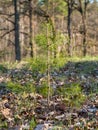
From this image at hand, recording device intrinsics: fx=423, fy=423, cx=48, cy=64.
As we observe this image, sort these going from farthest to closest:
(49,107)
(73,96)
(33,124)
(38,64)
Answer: (73,96), (38,64), (49,107), (33,124)

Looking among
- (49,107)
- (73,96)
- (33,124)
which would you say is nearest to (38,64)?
(49,107)

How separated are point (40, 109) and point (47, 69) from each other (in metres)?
0.79

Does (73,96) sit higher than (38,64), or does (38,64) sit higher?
(38,64)

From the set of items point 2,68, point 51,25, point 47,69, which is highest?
point 51,25

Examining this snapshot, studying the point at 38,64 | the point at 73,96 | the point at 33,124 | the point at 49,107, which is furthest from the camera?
the point at 73,96

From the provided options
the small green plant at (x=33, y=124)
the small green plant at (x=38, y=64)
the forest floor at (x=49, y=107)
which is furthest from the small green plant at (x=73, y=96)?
the small green plant at (x=33, y=124)

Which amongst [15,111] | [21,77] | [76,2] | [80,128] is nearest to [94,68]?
[21,77]

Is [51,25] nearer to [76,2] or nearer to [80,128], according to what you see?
[80,128]

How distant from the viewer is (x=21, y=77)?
12664 millimetres

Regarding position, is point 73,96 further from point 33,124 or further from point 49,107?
point 33,124

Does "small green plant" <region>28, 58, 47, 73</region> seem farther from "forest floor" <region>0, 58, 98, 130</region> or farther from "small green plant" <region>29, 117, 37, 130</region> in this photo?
"small green plant" <region>29, 117, 37, 130</region>

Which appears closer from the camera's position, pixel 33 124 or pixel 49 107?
pixel 33 124

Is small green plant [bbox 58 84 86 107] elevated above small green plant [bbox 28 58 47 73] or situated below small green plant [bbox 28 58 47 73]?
below

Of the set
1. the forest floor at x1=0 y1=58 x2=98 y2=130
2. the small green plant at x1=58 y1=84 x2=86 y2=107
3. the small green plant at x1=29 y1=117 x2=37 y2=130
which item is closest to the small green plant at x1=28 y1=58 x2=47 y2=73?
the forest floor at x1=0 y1=58 x2=98 y2=130
